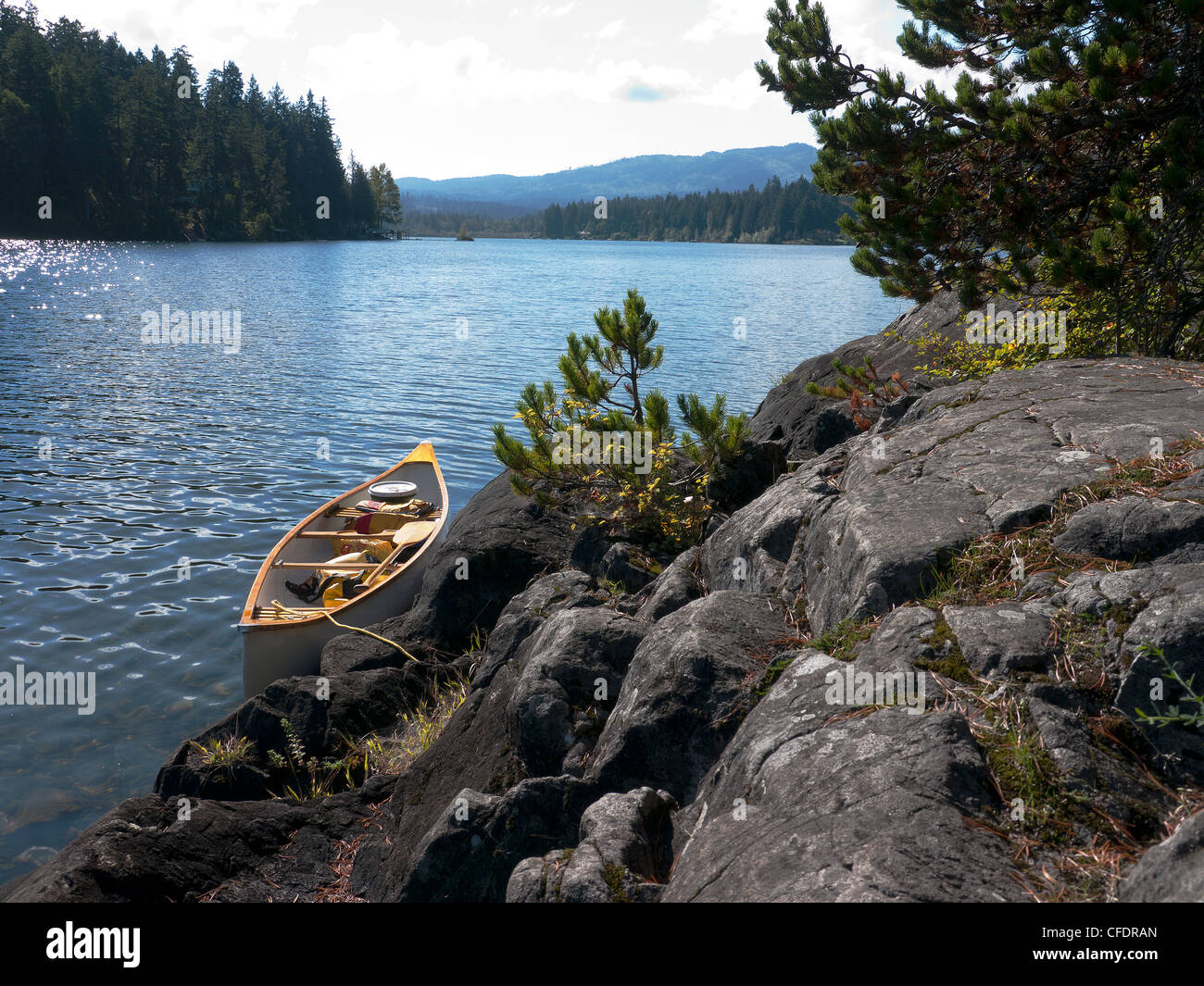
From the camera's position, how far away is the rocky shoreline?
9.47ft

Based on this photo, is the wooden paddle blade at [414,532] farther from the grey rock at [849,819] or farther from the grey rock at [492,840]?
the grey rock at [849,819]

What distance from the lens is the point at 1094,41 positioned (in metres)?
7.30

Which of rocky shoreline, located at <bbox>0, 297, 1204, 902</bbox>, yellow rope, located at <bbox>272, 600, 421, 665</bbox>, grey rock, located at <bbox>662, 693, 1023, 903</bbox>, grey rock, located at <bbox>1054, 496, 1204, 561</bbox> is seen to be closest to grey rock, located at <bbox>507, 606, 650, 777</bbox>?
rocky shoreline, located at <bbox>0, 297, 1204, 902</bbox>

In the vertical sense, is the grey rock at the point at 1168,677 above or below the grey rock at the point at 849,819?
above

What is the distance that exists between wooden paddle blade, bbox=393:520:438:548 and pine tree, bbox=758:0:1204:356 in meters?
7.60

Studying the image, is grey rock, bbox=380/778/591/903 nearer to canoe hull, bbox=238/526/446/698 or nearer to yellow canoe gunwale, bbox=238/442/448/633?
canoe hull, bbox=238/526/446/698

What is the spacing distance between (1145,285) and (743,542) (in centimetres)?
478

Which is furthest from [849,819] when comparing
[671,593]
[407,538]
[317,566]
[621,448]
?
[407,538]

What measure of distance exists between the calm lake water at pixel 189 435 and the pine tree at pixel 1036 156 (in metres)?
9.89

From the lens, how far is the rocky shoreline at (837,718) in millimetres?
2887

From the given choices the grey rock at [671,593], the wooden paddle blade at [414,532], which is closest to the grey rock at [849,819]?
the grey rock at [671,593]

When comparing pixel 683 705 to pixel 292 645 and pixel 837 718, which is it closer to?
pixel 837 718

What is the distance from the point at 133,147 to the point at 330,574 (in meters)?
109
